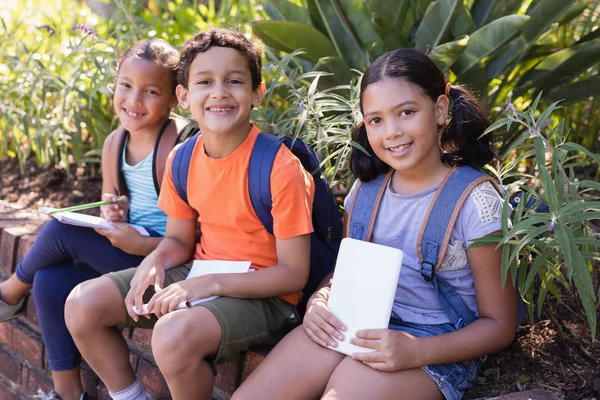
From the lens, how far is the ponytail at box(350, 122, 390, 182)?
2.29m

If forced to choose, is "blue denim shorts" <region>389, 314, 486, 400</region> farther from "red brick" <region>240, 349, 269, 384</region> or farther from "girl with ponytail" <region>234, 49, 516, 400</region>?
"red brick" <region>240, 349, 269, 384</region>

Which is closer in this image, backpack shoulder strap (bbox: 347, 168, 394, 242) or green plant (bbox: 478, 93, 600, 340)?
green plant (bbox: 478, 93, 600, 340)

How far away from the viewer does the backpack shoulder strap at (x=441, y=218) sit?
2.03 meters

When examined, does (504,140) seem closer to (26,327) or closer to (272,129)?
(272,129)

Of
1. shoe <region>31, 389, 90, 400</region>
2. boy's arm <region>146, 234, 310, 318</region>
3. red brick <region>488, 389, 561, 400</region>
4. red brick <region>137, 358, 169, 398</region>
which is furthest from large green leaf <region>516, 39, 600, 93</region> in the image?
shoe <region>31, 389, 90, 400</region>

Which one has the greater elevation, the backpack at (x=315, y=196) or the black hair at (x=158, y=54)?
the black hair at (x=158, y=54)

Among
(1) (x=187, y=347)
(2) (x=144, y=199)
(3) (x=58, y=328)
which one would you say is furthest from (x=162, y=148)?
(1) (x=187, y=347)

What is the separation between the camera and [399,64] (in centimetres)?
210

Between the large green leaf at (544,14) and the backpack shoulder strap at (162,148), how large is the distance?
4.66 ft

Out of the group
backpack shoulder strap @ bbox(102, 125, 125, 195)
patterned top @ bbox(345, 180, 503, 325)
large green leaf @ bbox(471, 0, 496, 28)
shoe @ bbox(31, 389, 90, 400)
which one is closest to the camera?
patterned top @ bbox(345, 180, 503, 325)

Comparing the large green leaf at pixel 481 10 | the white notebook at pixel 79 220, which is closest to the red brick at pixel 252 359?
the white notebook at pixel 79 220

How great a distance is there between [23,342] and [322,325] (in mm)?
1847

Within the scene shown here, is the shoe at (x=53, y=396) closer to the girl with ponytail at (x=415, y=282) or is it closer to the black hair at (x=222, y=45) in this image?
the girl with ponytail at (x=415, y=282)

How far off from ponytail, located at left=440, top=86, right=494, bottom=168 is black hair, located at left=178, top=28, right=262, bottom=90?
0.67 meters
